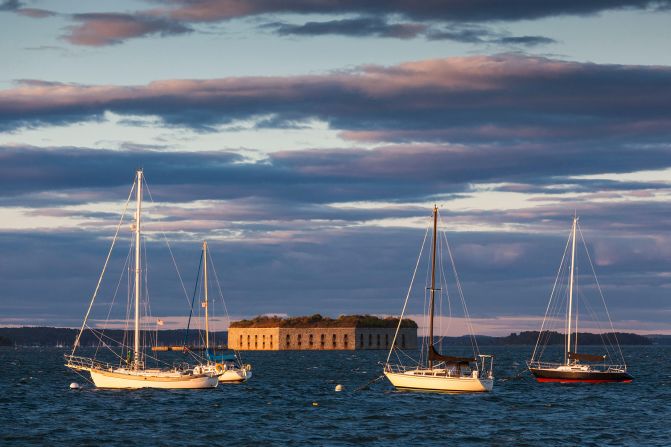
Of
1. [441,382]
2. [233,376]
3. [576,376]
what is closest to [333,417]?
[441,382]

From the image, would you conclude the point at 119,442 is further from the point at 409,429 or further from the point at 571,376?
the point at 571,376

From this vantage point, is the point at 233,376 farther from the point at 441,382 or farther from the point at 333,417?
the point at 333,417

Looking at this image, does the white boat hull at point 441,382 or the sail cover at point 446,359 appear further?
the sail cover at point 446,359

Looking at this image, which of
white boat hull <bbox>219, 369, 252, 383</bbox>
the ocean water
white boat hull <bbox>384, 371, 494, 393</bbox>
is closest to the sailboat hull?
the ocean water

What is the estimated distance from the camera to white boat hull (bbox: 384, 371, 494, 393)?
317ft

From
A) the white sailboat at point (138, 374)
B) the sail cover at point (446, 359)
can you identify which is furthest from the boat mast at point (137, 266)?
the sail cover at point (446, 359)

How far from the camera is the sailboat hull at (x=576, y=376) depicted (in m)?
120

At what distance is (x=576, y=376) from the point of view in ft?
394

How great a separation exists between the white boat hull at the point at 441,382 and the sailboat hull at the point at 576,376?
22910mm

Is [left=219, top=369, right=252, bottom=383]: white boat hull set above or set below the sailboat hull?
below

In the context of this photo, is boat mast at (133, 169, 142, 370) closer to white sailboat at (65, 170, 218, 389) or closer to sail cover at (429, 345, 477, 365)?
white sailboat at (65, 170, 218, 389)

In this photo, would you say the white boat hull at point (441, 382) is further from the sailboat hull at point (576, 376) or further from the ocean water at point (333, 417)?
the sailboat hull at point (576, 376)

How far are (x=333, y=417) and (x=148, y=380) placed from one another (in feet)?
60.1

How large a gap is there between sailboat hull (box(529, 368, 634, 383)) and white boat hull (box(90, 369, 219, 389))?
3654cm
